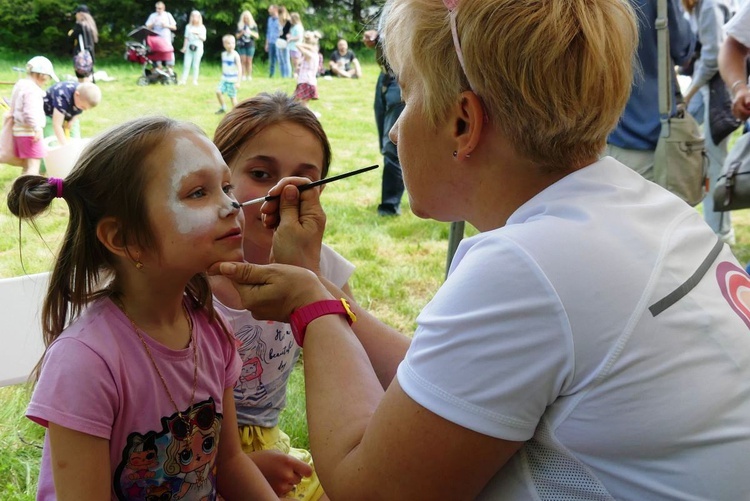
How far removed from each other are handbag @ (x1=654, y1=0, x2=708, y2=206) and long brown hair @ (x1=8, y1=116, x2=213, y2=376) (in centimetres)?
228

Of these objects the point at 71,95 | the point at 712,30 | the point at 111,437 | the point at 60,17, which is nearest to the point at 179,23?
the point at 60,17

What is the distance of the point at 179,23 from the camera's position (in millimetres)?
20609

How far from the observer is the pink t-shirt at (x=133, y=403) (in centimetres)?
129

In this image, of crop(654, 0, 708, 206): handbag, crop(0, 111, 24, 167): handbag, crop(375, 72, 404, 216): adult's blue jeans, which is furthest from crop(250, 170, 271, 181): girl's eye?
crop(0, 111, 24, 167): handbag

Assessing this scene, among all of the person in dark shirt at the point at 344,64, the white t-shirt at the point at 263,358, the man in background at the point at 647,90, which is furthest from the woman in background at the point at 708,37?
the person in dark shirt at the point at 344,64

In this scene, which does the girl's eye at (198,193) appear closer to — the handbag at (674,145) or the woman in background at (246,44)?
the handbag at (674,145)

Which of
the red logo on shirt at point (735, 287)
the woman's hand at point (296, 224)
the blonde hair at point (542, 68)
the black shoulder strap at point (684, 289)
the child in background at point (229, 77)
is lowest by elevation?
the child in background at point (229, 77)

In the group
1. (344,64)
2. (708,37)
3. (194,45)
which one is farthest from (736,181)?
(344,64)

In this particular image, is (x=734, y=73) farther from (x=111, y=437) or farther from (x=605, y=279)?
(x=111, y=437)

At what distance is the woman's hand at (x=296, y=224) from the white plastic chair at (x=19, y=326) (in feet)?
2.34

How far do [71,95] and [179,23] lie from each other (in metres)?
14.5

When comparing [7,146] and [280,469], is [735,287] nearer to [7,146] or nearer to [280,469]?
[280,469]

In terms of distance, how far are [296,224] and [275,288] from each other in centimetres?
23

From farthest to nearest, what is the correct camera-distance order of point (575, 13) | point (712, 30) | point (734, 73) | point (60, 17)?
Result: point (60, 17), point (712, 30), point (734, 73), point (575, 13)
